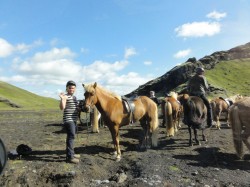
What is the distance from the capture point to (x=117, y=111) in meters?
13.0

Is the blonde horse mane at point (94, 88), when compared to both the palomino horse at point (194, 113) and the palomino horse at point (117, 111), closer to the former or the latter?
the palomino horse at point (117, 111)

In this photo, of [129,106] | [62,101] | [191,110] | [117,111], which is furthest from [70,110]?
[191,110]

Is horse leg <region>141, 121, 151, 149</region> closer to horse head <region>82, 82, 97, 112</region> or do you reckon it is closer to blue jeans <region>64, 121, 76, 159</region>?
horse head <region>82, 82, 97, 112</region>

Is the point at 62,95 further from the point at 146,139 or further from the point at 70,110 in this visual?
the point at 146,139

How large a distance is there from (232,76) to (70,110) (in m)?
97.6

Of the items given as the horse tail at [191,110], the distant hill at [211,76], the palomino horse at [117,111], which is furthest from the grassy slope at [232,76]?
the palomino horse at [117,111]

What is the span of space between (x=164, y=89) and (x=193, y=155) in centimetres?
9497

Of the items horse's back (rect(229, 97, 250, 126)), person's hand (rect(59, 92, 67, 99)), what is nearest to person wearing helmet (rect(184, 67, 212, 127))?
horse's back (rect(229, 97, 250, 126))

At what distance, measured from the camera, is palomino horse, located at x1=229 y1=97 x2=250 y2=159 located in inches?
486

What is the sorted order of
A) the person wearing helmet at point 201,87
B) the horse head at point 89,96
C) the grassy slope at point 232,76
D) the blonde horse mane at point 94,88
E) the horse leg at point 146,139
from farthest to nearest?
the grassy slope at point 232,76 < the person wearing helmet at point 201,87 < the horse leg at point 146,139 < the blonde horse mane at point 94,88 < the horse head at point 89,96

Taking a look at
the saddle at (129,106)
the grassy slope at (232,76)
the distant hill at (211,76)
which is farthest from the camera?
the distant hill at (211,76)

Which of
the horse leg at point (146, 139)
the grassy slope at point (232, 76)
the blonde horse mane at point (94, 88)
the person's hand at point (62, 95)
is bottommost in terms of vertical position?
the horse leg at point (146, 139)

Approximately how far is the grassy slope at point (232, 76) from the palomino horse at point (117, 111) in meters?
70.3

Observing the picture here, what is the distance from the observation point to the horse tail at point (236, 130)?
12.4 metres
